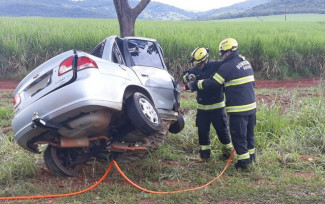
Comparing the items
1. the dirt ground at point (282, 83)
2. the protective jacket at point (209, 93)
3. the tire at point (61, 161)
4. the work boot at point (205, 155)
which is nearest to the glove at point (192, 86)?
the protective jacket at point (209, 93)

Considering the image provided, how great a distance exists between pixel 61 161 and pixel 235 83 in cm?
225

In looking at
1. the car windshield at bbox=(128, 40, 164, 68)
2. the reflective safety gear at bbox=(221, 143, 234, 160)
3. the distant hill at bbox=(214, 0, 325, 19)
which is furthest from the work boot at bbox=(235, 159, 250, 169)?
the distant hill at bbox=(214, 0, 325, 19)

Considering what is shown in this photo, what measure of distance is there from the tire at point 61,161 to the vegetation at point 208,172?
0.11m

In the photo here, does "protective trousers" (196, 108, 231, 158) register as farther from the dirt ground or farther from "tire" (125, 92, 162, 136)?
the dirt ground

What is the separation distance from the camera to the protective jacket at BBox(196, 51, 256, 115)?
4672 millimetres

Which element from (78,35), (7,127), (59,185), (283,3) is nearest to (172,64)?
(78,35)

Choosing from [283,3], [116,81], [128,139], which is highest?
[116,81]

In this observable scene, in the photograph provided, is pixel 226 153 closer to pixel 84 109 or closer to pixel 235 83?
pixel 235 83

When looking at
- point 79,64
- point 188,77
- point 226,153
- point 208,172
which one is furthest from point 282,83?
point 79,64

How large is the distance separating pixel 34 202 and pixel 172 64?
837cm

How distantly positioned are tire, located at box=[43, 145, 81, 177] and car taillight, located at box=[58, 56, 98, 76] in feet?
3.40

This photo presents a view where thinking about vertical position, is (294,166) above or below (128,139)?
below

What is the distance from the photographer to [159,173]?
180 inches

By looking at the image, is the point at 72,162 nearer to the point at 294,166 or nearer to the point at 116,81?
the point at 116,81
